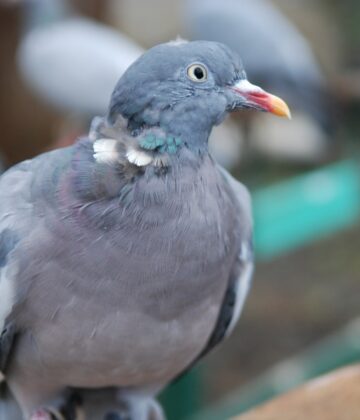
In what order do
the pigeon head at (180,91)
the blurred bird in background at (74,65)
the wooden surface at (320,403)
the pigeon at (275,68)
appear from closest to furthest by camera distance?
1. the pigeon head at (180,91)
2. the wooden surface at (320,403)
3. the blurred bird in background at (74,65)
4. the pigeon at (275,68)

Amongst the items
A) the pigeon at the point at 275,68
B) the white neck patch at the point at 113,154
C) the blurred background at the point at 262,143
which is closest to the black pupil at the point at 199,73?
the white neck patch at the point at 113,154

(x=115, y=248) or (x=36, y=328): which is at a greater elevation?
(x=115, y=248)

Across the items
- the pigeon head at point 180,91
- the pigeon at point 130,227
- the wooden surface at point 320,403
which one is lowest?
the wooden surface at point 320,403

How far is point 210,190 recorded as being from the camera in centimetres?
133

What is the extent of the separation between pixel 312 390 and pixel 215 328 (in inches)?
17.5

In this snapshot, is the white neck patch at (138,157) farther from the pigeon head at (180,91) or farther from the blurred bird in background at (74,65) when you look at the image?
the blurred bird in background at (74,65)

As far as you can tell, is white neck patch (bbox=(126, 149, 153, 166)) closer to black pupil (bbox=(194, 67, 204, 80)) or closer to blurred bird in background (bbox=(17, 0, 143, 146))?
black pupil (bbox=(194, 67, 204, 80))

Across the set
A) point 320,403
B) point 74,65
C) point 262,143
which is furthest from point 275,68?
point 320,403

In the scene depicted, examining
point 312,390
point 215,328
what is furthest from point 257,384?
point 215,328

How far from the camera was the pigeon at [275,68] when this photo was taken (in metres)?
4.61

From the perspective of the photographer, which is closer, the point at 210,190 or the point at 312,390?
the point at 210,190

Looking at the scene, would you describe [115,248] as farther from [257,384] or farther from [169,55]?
[257,384]

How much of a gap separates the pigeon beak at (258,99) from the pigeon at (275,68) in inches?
125

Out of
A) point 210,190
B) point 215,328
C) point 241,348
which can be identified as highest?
point 210,190
